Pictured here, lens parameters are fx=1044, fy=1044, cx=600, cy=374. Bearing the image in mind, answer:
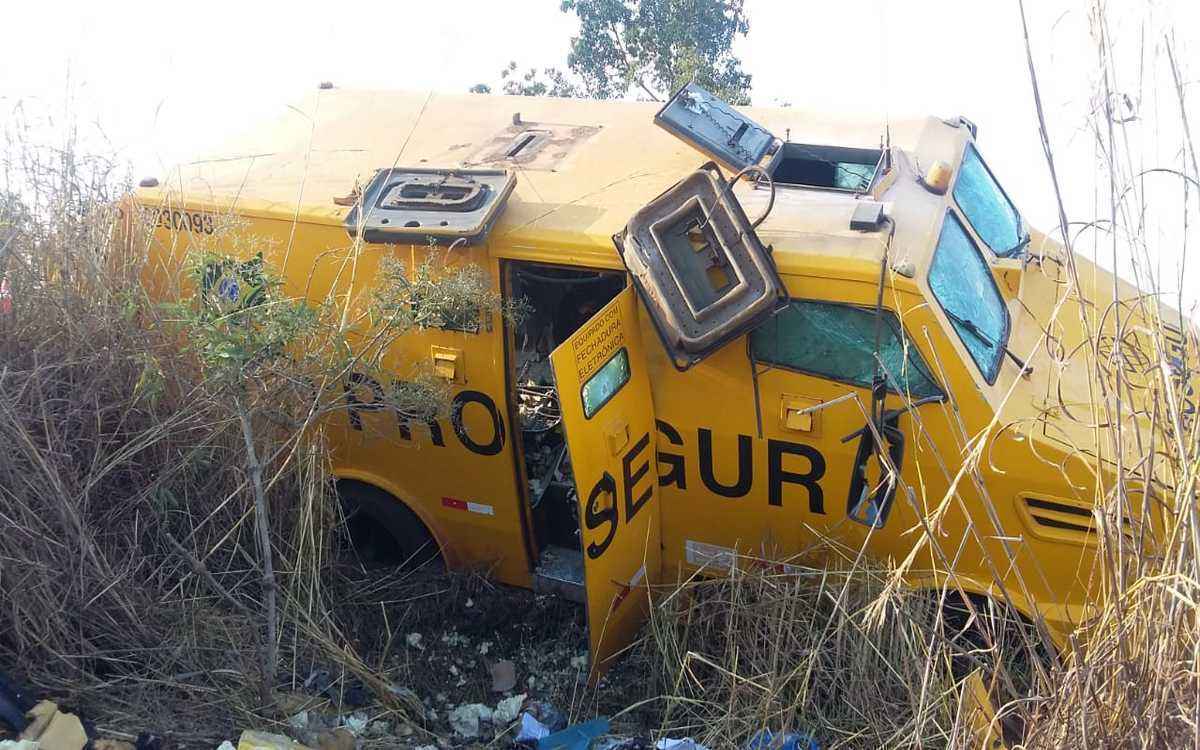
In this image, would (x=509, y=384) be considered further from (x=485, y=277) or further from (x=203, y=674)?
(x=203, y=674)

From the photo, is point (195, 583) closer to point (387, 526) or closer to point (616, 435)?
point (387, 526)

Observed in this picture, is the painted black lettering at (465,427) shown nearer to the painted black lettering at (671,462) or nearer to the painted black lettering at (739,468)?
the painted black lettering at (671,462)

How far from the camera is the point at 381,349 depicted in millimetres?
3842

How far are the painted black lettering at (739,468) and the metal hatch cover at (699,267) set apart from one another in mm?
344

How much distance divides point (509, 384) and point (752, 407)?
3.13ft

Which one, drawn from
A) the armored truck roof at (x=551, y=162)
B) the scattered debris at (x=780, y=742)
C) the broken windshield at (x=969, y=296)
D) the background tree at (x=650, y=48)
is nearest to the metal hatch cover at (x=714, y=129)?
the armored truck roof at (x=551, y=162)

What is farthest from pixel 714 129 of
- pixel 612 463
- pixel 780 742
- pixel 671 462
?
pixel 780 742

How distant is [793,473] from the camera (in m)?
3.81

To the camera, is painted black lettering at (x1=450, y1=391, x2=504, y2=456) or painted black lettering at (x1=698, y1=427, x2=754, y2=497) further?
painted black lettering at (x1=450, y1=391, x2=504, y2=456)

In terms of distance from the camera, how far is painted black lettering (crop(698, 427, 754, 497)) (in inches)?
151

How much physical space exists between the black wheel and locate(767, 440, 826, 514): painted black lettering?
1.59 m

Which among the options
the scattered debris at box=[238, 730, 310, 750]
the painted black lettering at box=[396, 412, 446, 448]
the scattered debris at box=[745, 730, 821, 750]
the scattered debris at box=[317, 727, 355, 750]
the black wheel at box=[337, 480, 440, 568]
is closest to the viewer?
the scattered debris at box=[238, 730, 310, 750]

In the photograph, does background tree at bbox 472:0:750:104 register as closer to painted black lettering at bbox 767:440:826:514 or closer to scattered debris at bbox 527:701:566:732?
painted black lettering at bbox 767:440:826:514

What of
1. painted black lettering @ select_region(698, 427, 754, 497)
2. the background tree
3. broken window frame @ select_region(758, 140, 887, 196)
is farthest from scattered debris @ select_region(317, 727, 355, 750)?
the background tree
